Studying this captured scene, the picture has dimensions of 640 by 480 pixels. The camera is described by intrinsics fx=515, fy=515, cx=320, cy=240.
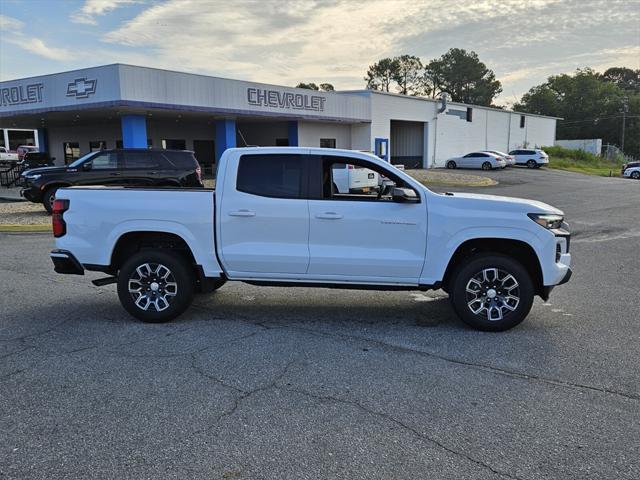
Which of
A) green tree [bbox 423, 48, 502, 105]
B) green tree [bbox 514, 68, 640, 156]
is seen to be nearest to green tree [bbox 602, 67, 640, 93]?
green tree [bbox 514, 68, 640, 156]

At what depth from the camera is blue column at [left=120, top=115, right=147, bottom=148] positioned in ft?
75.9

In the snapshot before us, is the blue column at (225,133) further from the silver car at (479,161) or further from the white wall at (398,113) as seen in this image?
the silver car at (479,161)

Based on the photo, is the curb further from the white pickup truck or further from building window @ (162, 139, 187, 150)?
building window @ (162, 139, 187, 150)

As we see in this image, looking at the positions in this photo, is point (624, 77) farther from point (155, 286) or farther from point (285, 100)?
point (155, 286)

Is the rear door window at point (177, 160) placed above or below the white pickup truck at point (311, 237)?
above

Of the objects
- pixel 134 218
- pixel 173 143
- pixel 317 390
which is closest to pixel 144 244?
pixel 134 218

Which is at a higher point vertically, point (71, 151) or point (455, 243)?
point (71, 151)

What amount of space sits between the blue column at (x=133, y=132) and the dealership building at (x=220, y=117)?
0.05m

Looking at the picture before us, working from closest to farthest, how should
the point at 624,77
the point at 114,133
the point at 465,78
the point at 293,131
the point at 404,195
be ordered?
the point at 404,195
the point at 293,131
the point at 114,133
the point at 465,78
the point at 624,77

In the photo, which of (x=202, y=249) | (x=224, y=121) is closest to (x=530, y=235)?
(x=202, y=249)

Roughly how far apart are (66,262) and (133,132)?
62.0 feet

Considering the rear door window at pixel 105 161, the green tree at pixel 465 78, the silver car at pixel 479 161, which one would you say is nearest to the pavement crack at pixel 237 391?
the rear door window at pixel 105 161

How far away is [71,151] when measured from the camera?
1385 inches

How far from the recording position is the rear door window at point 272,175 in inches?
222
